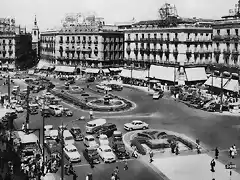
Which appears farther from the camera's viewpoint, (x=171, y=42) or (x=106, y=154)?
(x=171, y=42)

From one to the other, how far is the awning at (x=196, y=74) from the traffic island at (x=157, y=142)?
126 ft

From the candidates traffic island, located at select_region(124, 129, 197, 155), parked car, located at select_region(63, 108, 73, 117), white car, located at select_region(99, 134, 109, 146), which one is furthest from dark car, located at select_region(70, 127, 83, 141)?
parked car, located at select_region(63, 108, 73, 117)

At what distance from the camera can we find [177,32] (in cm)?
8969

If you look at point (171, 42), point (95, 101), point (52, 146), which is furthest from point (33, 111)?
point (171, 42)

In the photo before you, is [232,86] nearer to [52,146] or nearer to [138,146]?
[138,146]

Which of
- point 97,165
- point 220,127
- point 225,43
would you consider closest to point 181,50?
point 225,43

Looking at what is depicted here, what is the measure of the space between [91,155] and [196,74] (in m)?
53.9

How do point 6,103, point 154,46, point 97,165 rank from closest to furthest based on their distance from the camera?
point 97,165 < point 6,103 < point 154,46

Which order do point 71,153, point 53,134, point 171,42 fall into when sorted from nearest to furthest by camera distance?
point 71,153
point 53,134
point 171,42

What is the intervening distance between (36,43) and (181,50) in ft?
283

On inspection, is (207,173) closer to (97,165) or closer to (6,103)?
(97,165)

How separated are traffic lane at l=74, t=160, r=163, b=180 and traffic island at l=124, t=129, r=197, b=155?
4.06 metres

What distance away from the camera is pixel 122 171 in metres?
38.7

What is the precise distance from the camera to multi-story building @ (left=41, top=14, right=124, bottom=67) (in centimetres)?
11031
